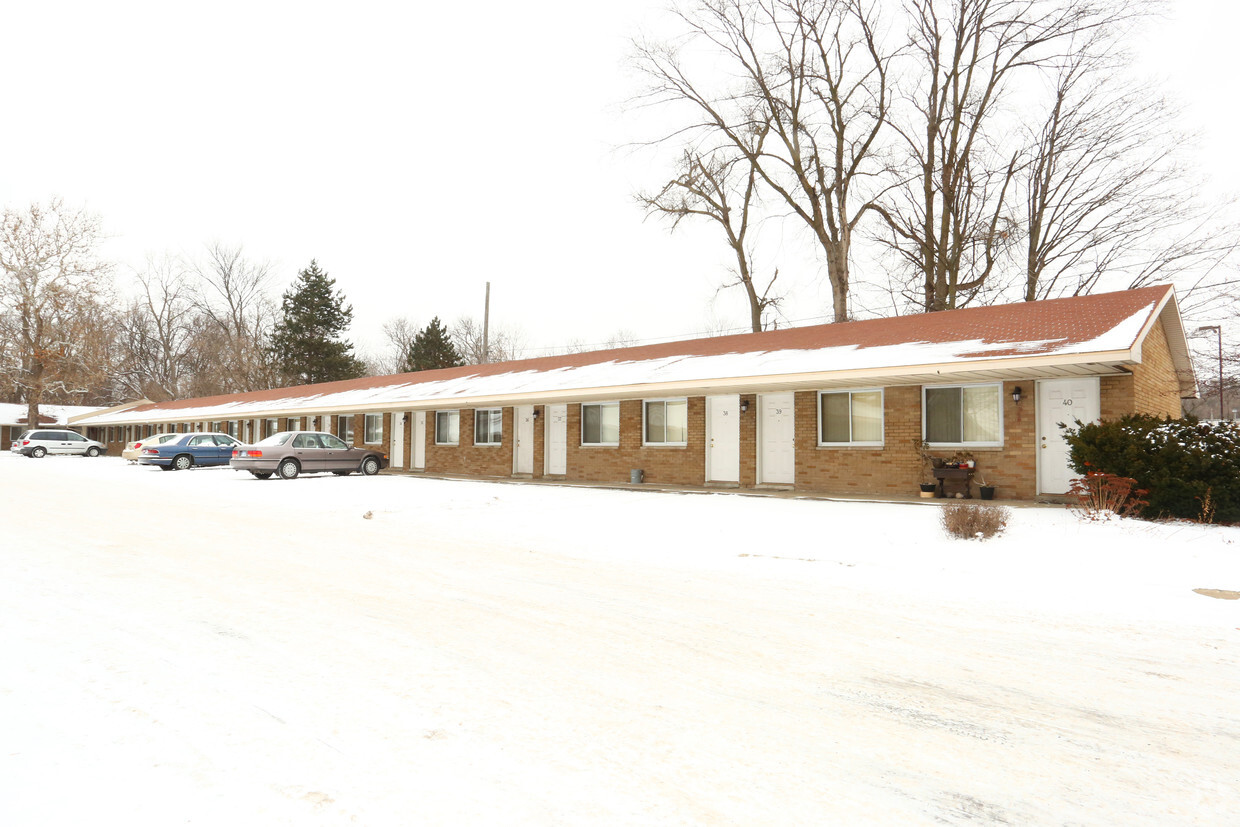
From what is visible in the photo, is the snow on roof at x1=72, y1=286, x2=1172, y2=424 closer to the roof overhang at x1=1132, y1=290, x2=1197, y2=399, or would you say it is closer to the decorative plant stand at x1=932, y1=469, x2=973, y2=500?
the roof overhang at x1=1132, y1=290, x2=1197, y2=399

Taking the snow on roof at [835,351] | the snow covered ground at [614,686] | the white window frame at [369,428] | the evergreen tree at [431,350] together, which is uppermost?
the evergreen tree at [431,350]

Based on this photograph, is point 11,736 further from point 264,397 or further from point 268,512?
point 264,397

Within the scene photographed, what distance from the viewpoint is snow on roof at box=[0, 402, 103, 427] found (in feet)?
201

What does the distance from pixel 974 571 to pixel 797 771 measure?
552cm

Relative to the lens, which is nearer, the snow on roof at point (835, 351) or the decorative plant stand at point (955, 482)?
the snow on roof at point (835, 351)

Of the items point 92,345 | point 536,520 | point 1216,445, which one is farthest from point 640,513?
point 92,345

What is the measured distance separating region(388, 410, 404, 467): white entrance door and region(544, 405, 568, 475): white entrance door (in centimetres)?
787

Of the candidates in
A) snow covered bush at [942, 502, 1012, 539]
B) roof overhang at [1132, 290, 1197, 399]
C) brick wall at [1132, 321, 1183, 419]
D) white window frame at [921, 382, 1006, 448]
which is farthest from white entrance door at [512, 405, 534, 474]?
roof overhang at [1132, 290, 1197, 399]

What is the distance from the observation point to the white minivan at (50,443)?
40750mm

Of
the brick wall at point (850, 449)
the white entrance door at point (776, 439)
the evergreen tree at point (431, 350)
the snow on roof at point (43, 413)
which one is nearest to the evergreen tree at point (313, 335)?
the evergreen tree at point (431, 350)

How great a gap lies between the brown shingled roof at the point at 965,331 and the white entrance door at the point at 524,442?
247cm

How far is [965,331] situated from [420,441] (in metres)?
18.8

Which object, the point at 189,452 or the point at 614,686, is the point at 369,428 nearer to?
the point at 189,452

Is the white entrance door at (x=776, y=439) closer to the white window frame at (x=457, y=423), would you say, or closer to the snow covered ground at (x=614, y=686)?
the snow covered ground at (x=614, y=686)
